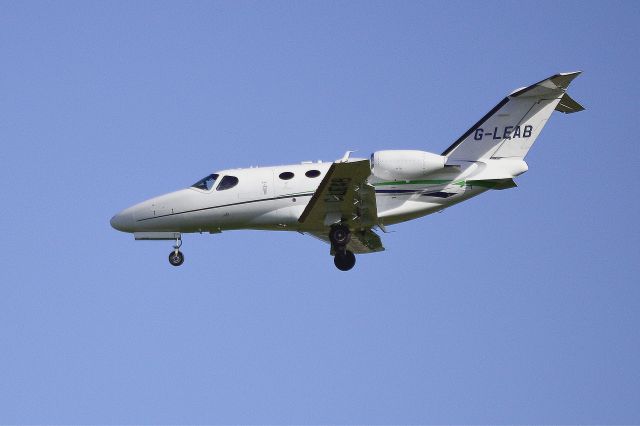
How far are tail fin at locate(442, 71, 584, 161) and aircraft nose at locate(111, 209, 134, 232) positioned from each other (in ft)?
29.4

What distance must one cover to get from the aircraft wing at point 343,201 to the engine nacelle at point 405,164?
0.92m

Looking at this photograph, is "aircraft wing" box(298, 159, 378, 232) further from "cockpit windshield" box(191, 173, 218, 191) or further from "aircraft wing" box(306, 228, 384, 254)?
"cockpit windshield" box(191, 173, 218, 191)

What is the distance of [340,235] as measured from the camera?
34.2 m

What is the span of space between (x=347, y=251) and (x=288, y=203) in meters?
2.67

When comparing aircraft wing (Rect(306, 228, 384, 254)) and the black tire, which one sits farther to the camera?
aircraft wing (Rect(306, 228, 384, 254))

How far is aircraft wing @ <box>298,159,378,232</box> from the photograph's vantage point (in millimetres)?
31953

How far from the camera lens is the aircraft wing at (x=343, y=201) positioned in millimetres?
31953

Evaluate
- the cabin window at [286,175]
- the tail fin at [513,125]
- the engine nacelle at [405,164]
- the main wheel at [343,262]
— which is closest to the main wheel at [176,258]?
the cabin window at [286,175]

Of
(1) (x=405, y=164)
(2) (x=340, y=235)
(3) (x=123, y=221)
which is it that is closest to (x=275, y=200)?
(2) (x=340, y=235)

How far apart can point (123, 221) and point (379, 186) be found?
7.42 meters

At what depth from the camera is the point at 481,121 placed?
1364 inches

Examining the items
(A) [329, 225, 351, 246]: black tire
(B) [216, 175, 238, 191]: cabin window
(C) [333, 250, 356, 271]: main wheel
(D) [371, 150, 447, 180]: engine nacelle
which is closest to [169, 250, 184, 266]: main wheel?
(B) [216, 175, 238, 191]: cabin window

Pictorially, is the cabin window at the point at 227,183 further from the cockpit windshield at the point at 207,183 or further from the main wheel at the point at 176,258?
the main wheel at the point at 176,258

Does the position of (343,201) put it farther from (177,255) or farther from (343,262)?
(177,255)
